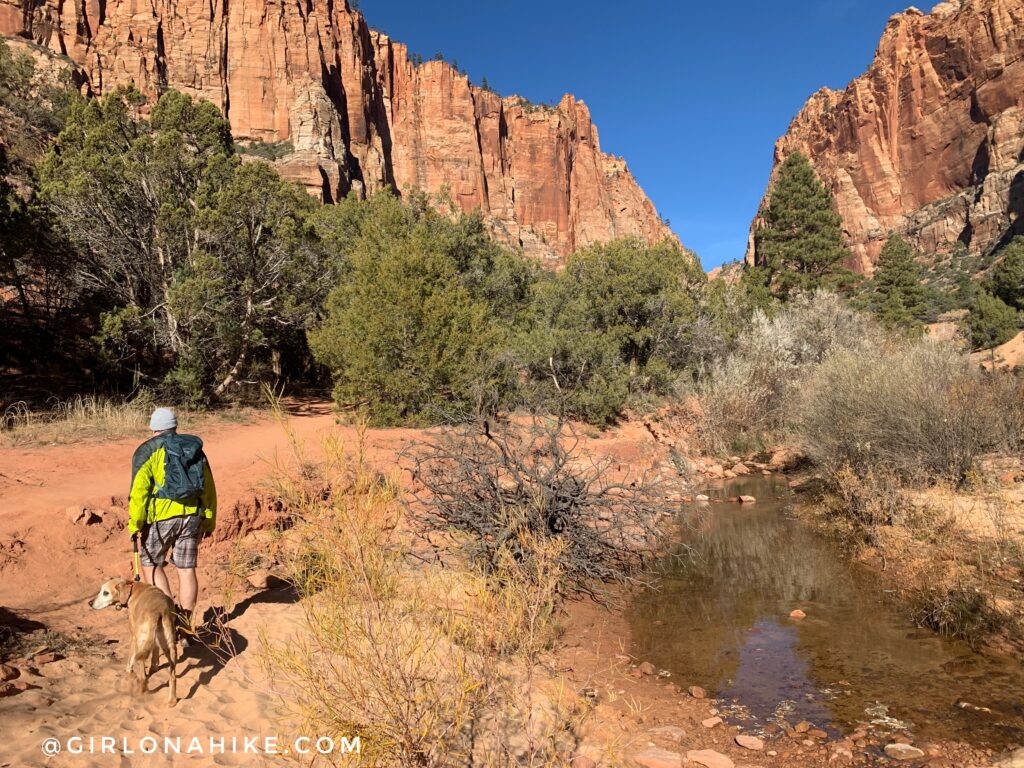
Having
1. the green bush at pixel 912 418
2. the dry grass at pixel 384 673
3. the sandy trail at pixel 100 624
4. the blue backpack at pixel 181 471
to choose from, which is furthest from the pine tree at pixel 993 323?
the blue backpack at pixel 181 471

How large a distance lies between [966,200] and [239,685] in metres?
90.7

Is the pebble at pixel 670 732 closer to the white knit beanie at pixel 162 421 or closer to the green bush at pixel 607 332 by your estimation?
the white knit beanie at pixel 162 421

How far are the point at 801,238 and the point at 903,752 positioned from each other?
2976cm

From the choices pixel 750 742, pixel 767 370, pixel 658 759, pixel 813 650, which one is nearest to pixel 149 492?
pixel 658 759

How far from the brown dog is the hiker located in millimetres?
468

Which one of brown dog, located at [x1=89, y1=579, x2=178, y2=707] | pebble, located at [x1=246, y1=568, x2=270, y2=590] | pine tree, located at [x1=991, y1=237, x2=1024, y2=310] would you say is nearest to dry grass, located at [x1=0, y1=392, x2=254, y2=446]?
pebble, located at [x1=246, y1=568, x2=270, y2=590]

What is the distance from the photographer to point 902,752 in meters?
4.03

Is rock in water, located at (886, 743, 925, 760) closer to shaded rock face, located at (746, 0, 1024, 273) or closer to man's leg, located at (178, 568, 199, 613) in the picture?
man's leg, located at (178, 568, 199, 613)

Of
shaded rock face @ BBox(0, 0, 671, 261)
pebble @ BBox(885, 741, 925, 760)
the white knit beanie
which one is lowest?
pebble @ BBox(885, 741, 925, 760)

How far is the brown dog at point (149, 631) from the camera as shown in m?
3.64

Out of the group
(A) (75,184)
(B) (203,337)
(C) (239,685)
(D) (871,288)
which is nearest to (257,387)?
(B) (203,337)

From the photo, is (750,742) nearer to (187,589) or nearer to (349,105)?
(187,589)

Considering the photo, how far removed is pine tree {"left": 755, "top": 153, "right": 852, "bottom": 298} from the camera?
28859 millimetres

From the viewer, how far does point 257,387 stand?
17.9m
